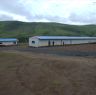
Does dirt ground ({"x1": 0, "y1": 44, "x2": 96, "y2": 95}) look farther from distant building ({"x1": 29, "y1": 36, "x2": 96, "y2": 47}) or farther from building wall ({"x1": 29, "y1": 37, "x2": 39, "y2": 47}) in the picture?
distant building ({"x1": 29, "y1": 36, "x2": 96, "y2": 47})

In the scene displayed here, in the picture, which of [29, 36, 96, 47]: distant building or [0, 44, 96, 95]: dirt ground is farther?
[29, 36, 96, 47]: distant building

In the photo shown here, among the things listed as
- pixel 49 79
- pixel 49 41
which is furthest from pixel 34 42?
pixel 49 79

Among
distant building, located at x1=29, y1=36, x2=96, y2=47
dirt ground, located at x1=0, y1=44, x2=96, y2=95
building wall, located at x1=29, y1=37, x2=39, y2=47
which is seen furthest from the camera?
distant building, located at x1=29, y1=36, x2=96, y2=47

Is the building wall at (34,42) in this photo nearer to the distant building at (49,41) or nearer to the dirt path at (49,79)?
the distant building at (49,41)

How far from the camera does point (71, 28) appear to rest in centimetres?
19800

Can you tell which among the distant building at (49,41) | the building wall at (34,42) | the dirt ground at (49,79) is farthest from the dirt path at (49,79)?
the distant building at (49,41)

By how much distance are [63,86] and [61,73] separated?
2.70 metres

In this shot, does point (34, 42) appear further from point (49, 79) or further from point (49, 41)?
point (49, 79)

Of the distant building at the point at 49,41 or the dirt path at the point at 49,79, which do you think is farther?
the distant building at the point at 49,41

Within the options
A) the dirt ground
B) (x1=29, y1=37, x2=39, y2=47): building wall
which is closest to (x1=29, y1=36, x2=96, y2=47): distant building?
(x1=29, y1=37, x2=39, y2=47): building wall

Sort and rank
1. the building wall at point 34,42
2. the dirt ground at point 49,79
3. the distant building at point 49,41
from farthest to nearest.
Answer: the distant building at point 49,41, the building wall at point 34,42, the dirt ground at point 49,79

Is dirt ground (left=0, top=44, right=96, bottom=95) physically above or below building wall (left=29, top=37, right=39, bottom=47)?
below

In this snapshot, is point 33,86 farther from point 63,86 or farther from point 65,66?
point 65,66

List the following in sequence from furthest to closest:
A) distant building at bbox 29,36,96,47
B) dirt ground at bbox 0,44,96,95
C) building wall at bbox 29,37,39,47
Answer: distant building at bbox 29,36,96,47, building wall at bbox 29,37,39,47, dirt ground at bbox 0,44,96,95
